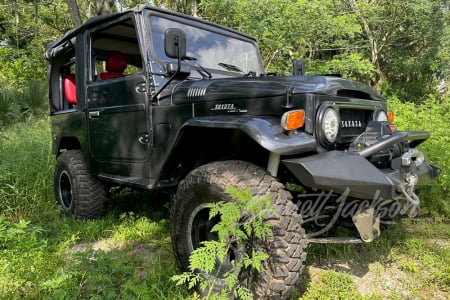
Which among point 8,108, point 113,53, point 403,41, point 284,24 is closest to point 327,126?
point 113,53

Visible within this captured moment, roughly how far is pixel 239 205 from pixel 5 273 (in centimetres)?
179

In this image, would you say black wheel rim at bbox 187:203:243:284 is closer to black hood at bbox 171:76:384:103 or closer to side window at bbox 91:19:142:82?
black hood at bbox 171:76:384:103

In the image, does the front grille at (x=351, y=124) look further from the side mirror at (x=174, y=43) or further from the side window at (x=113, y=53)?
the side window at (x=113, y=53)

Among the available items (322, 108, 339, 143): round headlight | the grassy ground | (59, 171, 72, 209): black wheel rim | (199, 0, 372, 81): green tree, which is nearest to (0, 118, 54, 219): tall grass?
the grassy ground

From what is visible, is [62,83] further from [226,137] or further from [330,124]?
[330,124]

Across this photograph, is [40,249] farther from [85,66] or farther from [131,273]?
[85,66]

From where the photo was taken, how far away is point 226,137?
2465mm

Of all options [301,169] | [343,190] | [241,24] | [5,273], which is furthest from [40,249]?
[241,24]

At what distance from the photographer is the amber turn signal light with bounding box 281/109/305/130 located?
2.03m

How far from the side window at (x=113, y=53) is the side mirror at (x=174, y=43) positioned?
90cm

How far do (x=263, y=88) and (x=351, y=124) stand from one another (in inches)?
28.5

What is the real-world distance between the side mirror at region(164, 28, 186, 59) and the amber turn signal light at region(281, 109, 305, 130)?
0.99 meters

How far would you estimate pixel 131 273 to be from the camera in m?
2.51

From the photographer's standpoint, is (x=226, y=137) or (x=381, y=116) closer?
(x=226, y=137)
